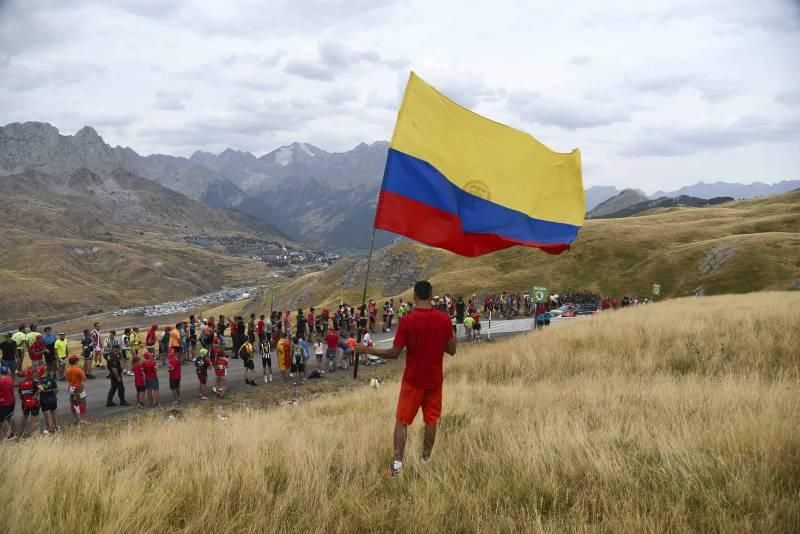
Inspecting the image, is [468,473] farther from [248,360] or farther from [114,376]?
[248,360]

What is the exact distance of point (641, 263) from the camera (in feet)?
182

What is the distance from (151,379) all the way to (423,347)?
12.6 m

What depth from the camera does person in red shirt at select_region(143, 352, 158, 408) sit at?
1544 centimetres

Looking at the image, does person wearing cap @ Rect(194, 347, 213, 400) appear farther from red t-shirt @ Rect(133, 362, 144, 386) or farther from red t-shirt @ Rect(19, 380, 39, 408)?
red t-shirt @ Rect(19, 380, 39, 408)

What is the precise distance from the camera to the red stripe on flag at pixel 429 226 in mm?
8422

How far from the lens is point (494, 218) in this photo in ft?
29.8

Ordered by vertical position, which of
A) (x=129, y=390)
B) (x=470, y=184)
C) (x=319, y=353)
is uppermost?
(x=470, y=184)

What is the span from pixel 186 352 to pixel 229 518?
21.1 meters

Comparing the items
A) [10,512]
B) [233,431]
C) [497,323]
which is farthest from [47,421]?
[497,323]

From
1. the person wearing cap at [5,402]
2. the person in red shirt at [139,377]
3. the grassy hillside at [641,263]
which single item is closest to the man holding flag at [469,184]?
the person wearing cap at [5,402]

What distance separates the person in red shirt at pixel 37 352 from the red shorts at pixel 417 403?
57.1ft

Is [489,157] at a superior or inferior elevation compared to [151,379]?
superior

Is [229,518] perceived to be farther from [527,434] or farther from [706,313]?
[706,313]

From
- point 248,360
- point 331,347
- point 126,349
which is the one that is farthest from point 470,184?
point 126,349
